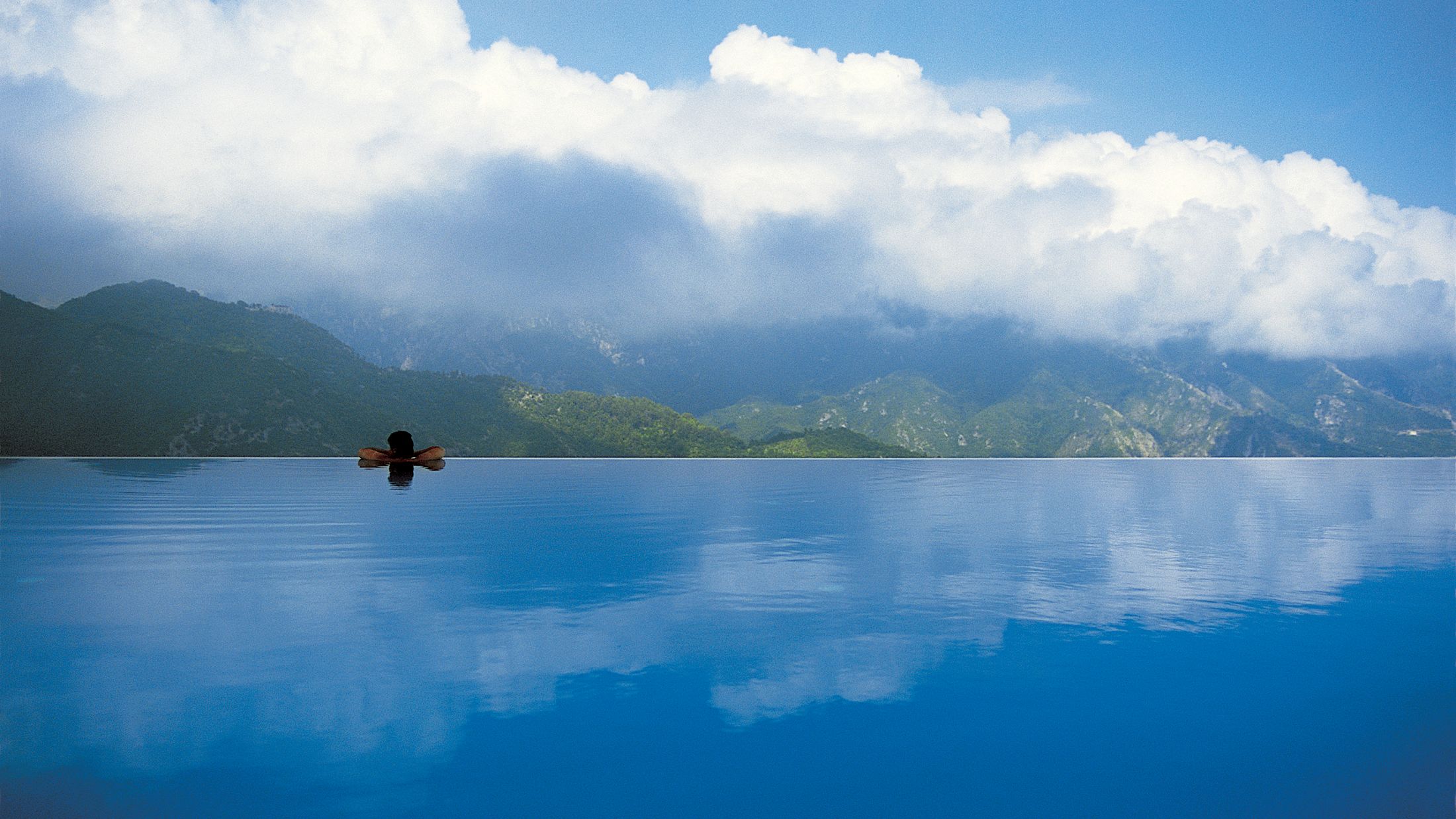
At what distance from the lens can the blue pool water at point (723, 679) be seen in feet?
31.3

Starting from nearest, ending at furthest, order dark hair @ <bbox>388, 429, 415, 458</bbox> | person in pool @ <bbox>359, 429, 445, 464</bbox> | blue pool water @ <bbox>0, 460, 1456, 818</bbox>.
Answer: blue pool water @ <bbox>0, 460, 1456, 818</bbox> → person in pool @ <bbox>359, 429, 445, 464</bbox> → dark hair @ <bbox>388, 429, 415, 458</bbox>

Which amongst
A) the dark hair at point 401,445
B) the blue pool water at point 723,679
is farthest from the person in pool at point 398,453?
the blue pool water at point 723,679

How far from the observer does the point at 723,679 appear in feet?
45.8

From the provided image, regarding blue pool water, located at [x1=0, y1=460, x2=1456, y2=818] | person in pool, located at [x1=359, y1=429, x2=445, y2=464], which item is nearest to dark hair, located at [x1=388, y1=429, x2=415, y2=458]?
person in pool, located at [x1=359, y1=429, x2=445, y2=464]

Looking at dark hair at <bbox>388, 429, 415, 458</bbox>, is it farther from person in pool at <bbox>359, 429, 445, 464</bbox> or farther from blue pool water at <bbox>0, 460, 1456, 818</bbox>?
blue pool water at <bbox>0, 460, 1456, 818</bbox>

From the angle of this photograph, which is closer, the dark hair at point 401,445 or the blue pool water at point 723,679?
the blue pool water at point 723,679

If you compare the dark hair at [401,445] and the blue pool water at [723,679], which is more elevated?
the dark hair at [401,445]

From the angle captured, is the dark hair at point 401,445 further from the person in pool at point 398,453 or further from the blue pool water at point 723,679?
the blue pool water at point 723,679

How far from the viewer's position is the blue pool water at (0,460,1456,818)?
376 inches

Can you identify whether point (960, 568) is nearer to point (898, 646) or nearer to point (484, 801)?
point (898, 646)

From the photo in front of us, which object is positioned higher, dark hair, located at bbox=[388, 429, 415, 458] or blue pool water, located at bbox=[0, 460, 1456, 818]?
dark hair, located at bbox=[388, 429, 415, 458]

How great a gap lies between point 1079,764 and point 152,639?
1753 centimetres

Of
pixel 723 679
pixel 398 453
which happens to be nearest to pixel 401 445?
pixel 398 453

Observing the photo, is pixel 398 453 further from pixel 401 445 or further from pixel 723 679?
pixel 723 679
